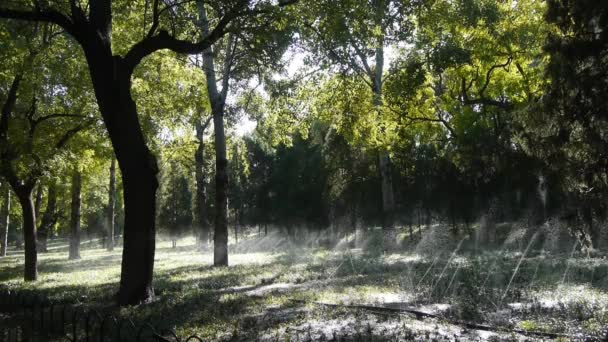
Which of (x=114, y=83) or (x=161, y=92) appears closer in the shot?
(x=114, y=83)

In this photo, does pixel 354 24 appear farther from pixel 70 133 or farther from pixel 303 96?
pixel 70 133

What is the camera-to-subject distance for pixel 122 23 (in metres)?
17.8

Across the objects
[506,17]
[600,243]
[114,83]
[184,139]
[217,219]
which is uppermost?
[506,17]

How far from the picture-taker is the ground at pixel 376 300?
8242mm

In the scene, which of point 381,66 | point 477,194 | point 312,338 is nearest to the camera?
point 312,338

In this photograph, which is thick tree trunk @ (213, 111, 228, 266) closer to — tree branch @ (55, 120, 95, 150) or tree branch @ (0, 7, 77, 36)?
tree branch @ (55, 120, 95, 150)

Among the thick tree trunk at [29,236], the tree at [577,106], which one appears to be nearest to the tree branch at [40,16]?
the thick tree trunk at [29,236]

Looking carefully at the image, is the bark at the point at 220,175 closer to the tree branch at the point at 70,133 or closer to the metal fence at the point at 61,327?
the tree branch at the point at 70,133

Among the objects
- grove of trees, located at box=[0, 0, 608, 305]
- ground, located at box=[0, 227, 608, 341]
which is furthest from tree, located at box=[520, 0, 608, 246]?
ground, located at box=[0, 227, 608, 341]

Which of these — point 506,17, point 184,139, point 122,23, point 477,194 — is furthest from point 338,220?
point 122,23

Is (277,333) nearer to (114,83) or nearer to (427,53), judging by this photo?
(114,83)

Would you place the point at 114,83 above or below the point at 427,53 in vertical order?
below

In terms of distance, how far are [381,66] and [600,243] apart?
14779mm

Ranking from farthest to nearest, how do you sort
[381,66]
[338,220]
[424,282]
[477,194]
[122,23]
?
[338,220] → [477,194] → [381,66] → [122,23] → [424,282]
